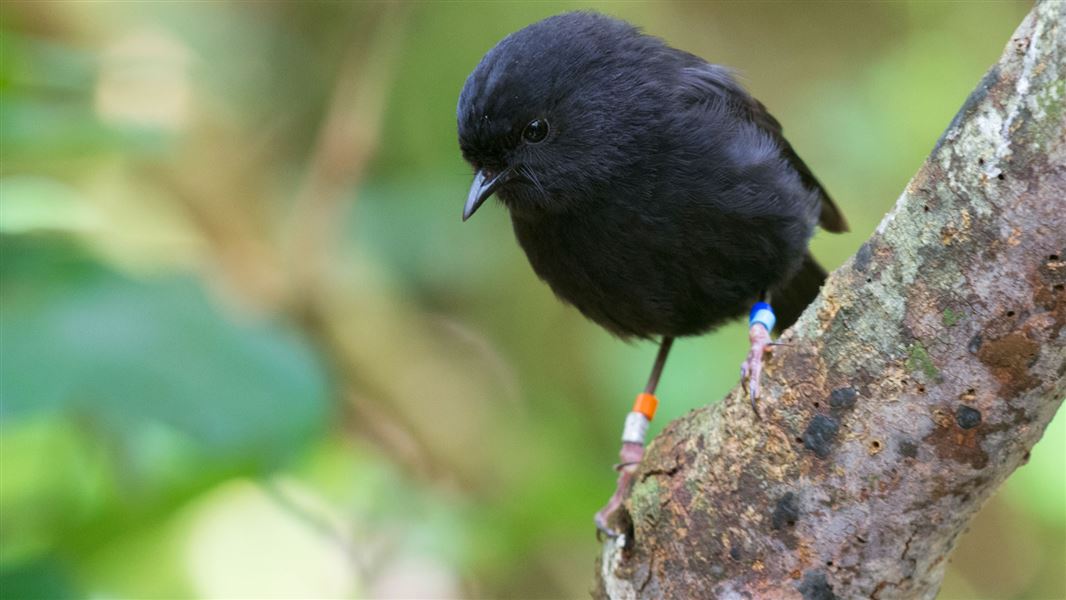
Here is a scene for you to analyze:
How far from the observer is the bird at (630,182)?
2973 mm

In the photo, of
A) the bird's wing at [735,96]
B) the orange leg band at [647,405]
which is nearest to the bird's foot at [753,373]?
the orange leg band at [647,405]

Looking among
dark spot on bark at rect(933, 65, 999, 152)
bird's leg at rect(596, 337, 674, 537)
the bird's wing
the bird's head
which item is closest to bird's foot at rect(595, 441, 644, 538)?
bird's leg at rect(596, 337, 674, 537)

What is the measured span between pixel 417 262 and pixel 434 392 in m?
0.71

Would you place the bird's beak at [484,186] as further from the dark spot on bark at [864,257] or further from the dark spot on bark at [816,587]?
the dark spot on bark at [816,587]

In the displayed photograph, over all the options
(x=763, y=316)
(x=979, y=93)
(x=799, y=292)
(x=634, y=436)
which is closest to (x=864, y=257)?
(x=979, y=93)

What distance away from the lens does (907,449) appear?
2.01m

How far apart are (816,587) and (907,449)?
38 centimetres

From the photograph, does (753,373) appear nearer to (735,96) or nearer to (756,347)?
(756,347)

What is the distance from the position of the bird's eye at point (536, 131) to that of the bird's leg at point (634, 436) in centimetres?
88

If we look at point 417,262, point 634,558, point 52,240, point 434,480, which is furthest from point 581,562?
point 52,240

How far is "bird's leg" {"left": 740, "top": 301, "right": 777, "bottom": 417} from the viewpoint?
7.34ft

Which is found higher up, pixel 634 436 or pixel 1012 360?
pixel 634 436

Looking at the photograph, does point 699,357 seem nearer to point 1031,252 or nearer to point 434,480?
point 434,480

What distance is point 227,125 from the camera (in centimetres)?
542
